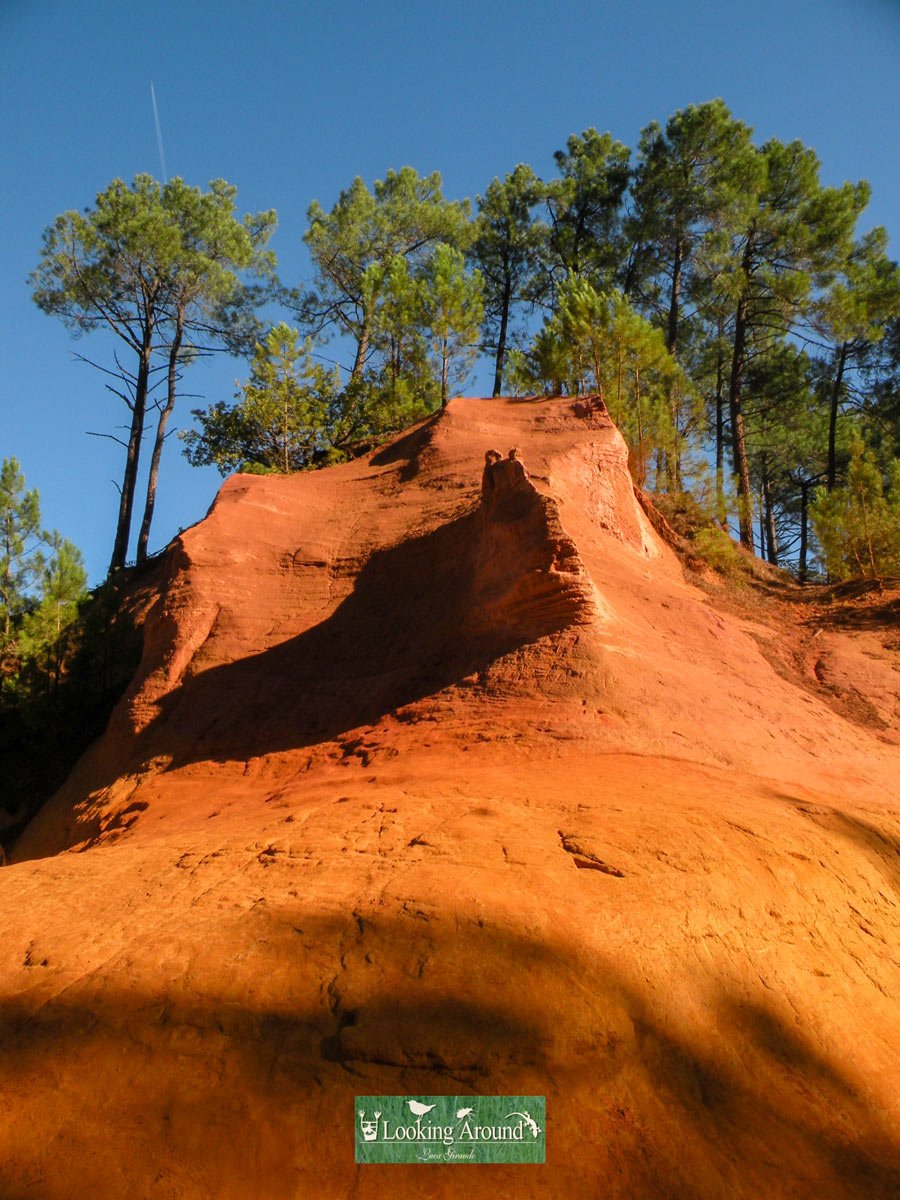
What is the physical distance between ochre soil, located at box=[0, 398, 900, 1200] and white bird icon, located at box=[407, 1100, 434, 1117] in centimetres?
5

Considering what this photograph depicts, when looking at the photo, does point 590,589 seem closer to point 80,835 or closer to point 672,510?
point 80,835

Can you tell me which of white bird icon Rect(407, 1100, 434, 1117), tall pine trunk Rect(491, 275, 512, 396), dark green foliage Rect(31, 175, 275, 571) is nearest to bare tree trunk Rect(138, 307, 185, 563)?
dark green foliage Rect(31, 175, 275, 571)

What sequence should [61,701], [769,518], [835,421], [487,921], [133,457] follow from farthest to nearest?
[769,518] < [835,421] < [133,457] < [61,701] < [487,921]

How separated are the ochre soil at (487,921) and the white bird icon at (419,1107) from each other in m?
0.05

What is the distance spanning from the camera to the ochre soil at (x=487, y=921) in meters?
2.24

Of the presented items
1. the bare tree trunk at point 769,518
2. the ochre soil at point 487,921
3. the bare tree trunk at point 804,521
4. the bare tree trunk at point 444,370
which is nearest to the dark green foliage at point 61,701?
the ochre soil at point 487,921

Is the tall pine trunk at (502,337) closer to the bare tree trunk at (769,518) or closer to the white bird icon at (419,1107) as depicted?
the bare tree trunk at (769,518)

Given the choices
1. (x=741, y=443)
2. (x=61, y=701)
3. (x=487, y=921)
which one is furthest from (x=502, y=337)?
(x=487, y=921)

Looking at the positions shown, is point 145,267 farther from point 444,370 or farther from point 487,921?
point 487,921

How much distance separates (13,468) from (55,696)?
6552 millimetres

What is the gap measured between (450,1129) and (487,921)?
90 cm

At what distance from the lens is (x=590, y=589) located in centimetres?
756

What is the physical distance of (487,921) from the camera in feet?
10.2

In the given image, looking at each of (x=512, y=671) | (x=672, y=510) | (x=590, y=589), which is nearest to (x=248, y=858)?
(x=512, y=671)
